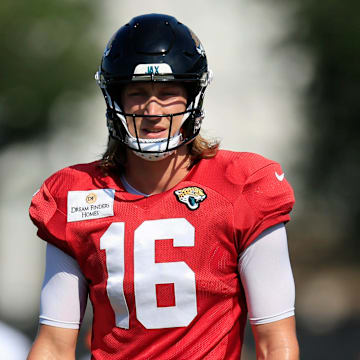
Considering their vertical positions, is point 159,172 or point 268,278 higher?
point 159,172

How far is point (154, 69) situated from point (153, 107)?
0.46 feet

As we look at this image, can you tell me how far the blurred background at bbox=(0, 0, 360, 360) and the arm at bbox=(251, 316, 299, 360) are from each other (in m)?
6.14

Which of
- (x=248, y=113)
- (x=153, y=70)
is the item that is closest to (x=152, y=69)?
(x=153, y=70)

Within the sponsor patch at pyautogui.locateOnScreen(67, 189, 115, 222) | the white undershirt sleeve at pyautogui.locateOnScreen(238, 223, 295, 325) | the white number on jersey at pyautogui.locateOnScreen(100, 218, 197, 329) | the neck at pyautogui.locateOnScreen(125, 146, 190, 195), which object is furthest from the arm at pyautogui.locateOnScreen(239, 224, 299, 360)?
the sponsor patch at pyautogui.locateOnScreen(67, 189, 115, 222)

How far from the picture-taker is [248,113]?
45.7ft

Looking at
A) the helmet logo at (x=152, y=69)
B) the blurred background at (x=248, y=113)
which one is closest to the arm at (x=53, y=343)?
the helmet logo at (x=152, y=69)

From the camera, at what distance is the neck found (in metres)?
3.13

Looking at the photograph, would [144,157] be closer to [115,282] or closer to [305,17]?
[115,282]

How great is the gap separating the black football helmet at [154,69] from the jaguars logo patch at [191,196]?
0.49 feet

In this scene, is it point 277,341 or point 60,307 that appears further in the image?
point 60,307

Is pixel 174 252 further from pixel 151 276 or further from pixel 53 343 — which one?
pixel 53 343

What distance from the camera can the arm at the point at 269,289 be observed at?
2.91 metres

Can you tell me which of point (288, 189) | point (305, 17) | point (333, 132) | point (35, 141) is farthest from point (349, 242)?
point (288, 189)

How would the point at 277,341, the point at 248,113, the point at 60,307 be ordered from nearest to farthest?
1. the point at 277,341
2. the point at 60,307
3. the point at 248,113
